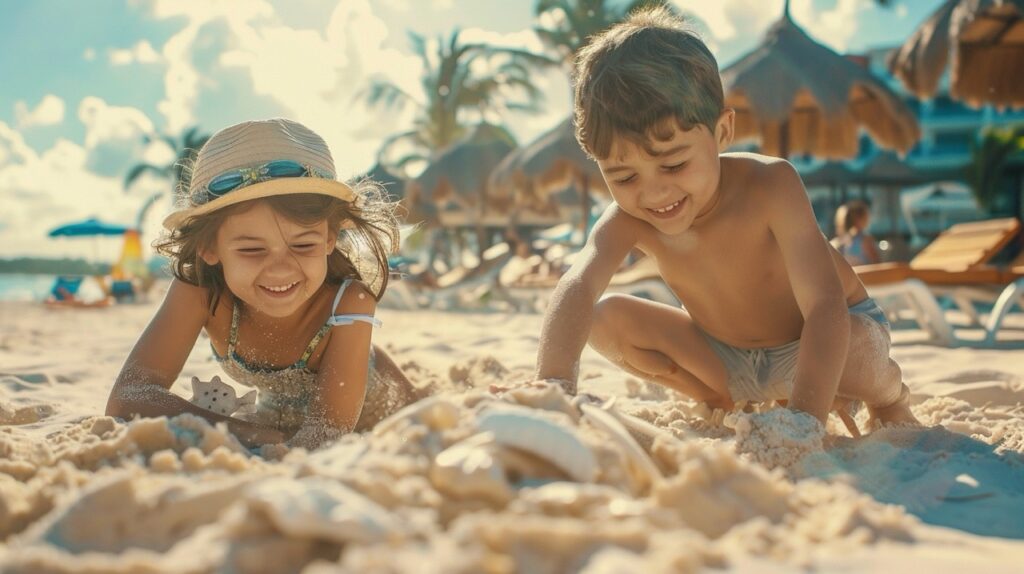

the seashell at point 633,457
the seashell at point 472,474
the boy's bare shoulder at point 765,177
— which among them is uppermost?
the boy's bare shoulder at point 765,177

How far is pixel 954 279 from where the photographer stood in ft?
18.8

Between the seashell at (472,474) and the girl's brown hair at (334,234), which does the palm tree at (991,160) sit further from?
the seashell at (472,474)

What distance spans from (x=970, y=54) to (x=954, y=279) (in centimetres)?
480

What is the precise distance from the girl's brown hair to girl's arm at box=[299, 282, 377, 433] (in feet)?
0.78

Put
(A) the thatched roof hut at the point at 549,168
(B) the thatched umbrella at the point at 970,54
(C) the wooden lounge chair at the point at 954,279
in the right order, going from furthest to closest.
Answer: (A) the thatched roof hut at the point at 549,168 → (B) the thatched umbrella at the point at 970,54 → (C) the wooden lounge chair at the point at 954,279

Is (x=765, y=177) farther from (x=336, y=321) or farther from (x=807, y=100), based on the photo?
(x=807, y=100)

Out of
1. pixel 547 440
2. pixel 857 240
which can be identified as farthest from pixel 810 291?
pixel 857 240

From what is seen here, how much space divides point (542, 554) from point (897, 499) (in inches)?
37.2

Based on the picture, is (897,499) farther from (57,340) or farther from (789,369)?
(57,340)

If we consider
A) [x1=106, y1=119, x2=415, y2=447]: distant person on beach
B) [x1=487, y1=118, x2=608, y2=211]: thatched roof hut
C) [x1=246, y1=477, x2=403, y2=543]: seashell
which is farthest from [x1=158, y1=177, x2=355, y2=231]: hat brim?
[x1=487, y1=118, x2=608, y2=211]: thatched roof hut

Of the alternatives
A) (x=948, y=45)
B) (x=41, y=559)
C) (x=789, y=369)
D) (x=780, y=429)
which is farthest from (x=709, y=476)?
(x=948, y=45)

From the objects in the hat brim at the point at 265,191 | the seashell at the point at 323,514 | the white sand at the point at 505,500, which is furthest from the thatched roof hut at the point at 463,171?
the seashell at the point at 323,514

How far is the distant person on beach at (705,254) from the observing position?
2.04 m

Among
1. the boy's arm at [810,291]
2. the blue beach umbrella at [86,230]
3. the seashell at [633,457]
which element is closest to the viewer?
the seashell at [633,457]
